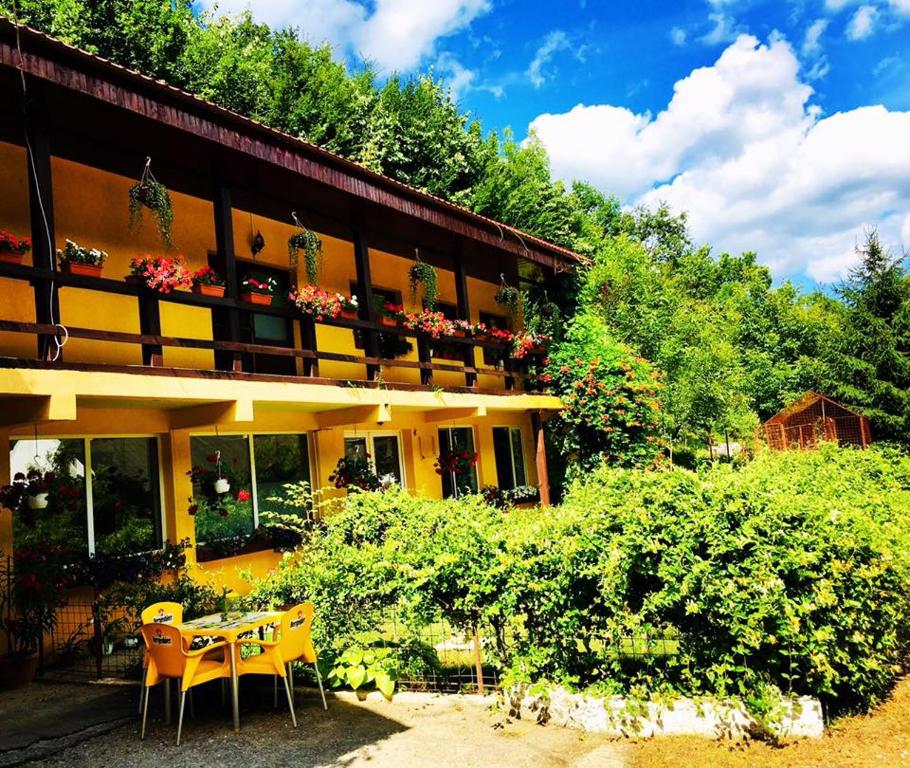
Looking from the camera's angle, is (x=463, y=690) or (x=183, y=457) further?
(x=183, y=457)

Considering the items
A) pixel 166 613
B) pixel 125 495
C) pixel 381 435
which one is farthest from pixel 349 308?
pixel 166 613

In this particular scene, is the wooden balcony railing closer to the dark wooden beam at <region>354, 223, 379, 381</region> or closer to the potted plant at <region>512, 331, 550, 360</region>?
the dark wooden beam at <region>354, 223, 379, 381</region>

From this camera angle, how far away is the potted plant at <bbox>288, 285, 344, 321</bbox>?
9.90 m

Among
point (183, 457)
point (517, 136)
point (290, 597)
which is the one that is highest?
point (517, 136)

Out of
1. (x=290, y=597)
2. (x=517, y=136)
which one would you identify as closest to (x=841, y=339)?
(x=517, y=136)

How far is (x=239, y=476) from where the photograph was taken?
11.1 metres

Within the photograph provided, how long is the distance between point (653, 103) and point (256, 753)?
79.2 feet

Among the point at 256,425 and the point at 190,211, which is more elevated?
the point at 190,211

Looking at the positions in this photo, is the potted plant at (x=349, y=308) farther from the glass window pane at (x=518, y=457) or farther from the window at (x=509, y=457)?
the glass window pane at (x=518, y=457)

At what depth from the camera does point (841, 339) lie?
77.3 feet

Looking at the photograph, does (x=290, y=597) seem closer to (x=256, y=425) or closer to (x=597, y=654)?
(x=597, y=654)

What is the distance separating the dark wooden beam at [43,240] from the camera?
6.99m

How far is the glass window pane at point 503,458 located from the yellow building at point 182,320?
149 inches

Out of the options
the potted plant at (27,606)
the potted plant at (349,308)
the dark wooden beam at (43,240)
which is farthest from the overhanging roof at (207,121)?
the potted plant at (27,606)
